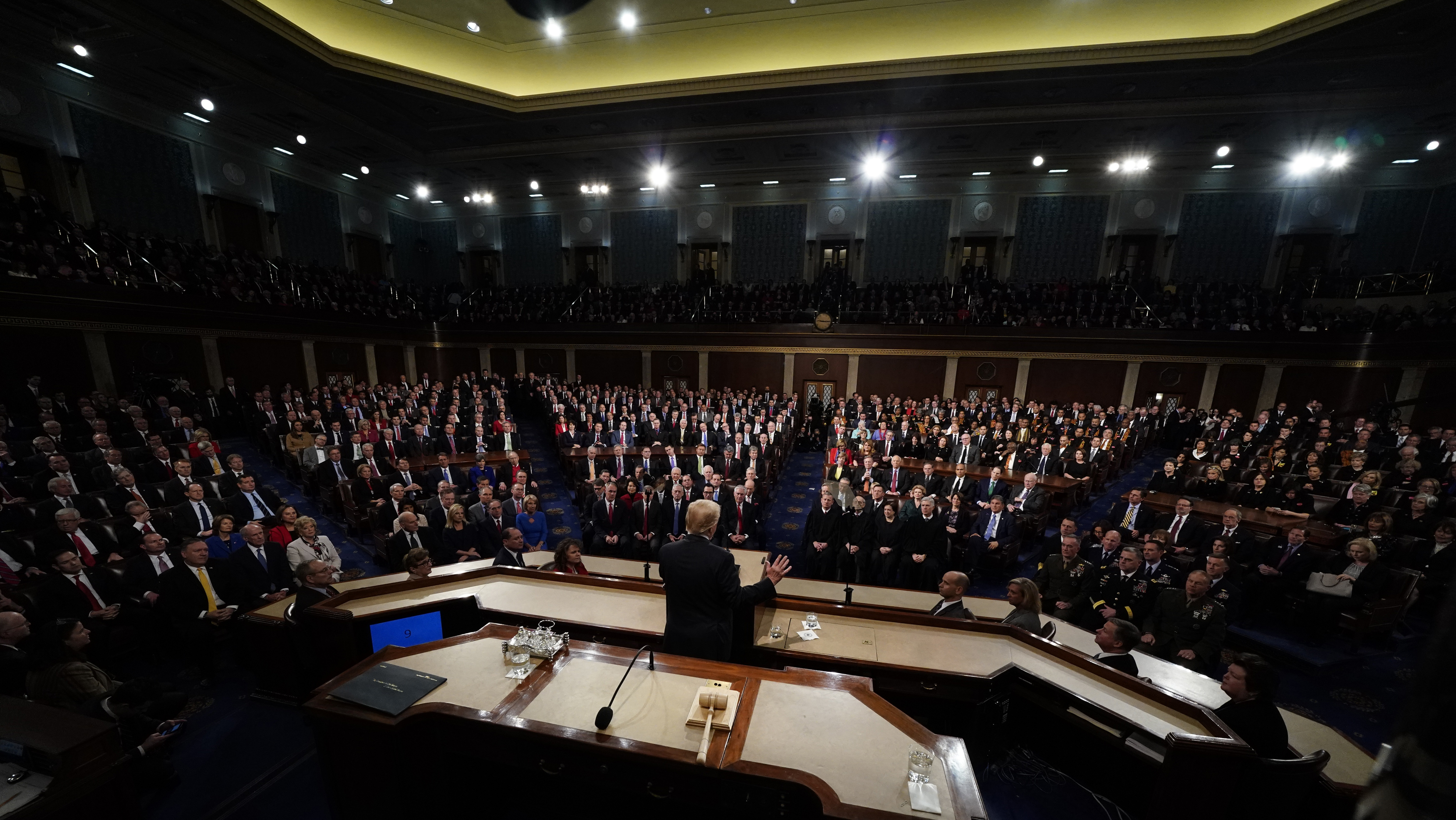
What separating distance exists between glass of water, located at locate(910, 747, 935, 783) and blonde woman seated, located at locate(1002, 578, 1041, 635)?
214 centimetres

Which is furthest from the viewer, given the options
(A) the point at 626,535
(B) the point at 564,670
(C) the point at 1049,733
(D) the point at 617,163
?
(D) the point at 617,163

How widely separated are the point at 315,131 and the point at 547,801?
2095cm

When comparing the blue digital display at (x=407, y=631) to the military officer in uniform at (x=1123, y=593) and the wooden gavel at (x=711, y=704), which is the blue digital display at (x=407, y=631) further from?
the military officer in uniform at (x=1123, y=593)

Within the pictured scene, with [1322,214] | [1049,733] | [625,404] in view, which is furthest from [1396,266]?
[625,404]

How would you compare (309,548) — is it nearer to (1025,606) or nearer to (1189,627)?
(1025,606)

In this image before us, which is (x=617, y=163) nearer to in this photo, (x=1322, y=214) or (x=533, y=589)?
(x=533, y=589)

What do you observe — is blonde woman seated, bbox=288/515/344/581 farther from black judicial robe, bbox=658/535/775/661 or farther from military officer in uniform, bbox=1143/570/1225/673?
military officer in uniform, bbox=1143/570/1225/673

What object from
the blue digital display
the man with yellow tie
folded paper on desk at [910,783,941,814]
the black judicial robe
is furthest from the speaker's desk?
the man with yellow tie

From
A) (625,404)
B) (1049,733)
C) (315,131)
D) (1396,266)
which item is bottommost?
(1049,733)

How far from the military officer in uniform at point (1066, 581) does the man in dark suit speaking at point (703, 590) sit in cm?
391

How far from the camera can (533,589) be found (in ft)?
14.3

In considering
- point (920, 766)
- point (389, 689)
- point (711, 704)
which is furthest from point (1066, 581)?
point (389, 689)

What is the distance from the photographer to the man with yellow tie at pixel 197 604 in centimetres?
490

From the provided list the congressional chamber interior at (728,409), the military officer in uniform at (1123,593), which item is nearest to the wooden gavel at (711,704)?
the congressional chamber interior at (728,409)
